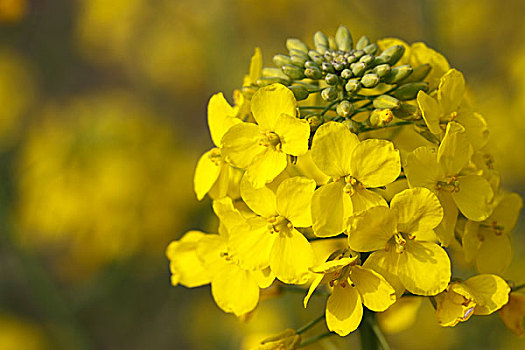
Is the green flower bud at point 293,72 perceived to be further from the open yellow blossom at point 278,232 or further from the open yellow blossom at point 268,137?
the open yellow blossom at point 278,232

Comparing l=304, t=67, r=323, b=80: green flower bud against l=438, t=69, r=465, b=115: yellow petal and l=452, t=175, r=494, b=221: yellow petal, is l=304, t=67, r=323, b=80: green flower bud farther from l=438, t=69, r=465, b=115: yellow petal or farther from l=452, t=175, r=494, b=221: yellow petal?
l=452, t=175, r=494, b=221: yellow petal

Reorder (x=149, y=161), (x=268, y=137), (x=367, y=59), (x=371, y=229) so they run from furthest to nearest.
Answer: (x=149, y=161), (x=367, y=59), (x=268, y=137), (x=371, y=229)

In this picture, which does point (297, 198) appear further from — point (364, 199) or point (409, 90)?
point (409, 90)

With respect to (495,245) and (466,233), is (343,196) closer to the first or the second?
(466,233)

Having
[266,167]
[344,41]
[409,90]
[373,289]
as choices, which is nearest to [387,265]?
[373,289]

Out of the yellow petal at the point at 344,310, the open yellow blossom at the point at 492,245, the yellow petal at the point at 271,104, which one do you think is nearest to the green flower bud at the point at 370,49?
the yellow petal at the point at 271,104

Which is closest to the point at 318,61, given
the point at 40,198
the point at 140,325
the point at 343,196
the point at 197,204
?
the point at 343,196
